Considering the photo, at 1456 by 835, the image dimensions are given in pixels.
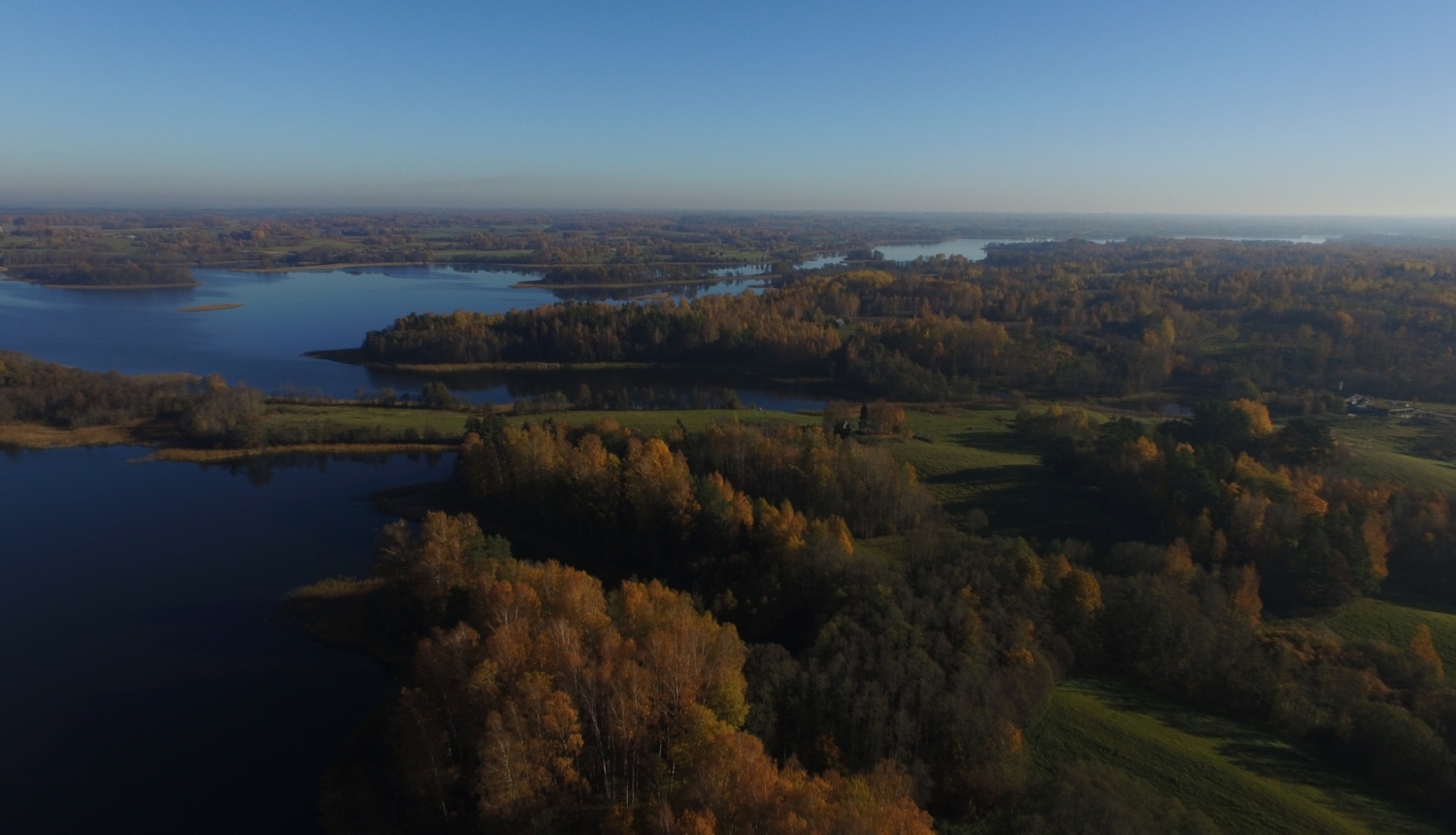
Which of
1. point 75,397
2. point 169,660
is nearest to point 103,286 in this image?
point 75,397

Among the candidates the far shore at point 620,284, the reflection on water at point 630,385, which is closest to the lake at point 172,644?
the reflection on water at point 630,385

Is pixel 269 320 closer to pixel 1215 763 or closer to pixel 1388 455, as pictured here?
pixel 1215 763

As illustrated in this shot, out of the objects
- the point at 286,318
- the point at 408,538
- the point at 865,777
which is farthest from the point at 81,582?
the point at 286,318

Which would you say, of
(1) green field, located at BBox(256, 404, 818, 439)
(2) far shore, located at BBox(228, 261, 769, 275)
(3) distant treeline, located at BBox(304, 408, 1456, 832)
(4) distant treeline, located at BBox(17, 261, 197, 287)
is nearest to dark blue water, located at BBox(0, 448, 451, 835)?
(3) distant treeline, located at BBox(304, 408, 1456, 832)

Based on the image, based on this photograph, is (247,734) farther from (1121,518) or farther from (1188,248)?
(1188,248)

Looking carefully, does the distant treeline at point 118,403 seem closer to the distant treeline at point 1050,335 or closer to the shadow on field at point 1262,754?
the distant treeline at point 1050,335

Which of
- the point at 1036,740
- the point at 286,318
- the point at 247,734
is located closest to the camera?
the point at 1036,740

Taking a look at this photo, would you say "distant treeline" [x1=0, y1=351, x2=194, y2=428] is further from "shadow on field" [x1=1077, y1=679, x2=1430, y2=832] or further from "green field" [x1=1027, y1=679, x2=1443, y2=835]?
"shadow on field" [x1=1077, y1=679, x2=1430, y2=832]
